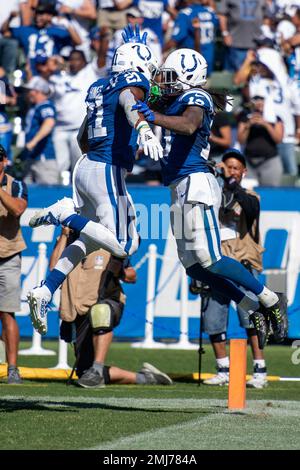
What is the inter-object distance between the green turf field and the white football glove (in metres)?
1.67

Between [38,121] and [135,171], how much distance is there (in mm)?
1573

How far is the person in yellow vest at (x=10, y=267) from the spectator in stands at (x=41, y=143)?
478cm

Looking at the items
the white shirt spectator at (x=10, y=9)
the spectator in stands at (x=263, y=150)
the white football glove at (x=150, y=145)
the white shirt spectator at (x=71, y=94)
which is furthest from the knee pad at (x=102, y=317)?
the white shirt spectator at (x=10, y=9)

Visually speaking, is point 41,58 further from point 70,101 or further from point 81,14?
point 81,14

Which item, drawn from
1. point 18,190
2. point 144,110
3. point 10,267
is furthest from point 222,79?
point 144,110

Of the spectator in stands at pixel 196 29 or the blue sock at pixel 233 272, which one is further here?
the spectator in stands at pixel 196 29

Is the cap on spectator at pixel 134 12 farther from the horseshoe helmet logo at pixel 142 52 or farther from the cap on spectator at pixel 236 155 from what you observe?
the horseshoe helmet logo at pixel 142 52

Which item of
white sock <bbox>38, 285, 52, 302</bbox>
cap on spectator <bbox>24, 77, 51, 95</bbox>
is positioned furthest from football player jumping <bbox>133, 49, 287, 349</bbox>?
cap on spectator <bbox>24, 77, 51, 95</bbox>

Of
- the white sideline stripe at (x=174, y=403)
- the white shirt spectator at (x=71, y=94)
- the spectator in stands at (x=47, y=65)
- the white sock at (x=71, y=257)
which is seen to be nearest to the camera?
the white sock at (x=71, y=257)

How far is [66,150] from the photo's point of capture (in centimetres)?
1499

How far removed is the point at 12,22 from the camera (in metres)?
17.5

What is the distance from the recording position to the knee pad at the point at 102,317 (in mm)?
9602

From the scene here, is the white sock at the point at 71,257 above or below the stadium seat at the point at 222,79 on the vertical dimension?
below

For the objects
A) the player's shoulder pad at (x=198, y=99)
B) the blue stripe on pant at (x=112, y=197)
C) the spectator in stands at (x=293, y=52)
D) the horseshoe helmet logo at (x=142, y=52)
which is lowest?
the blue stripe on pant at (x=112, y=197)
